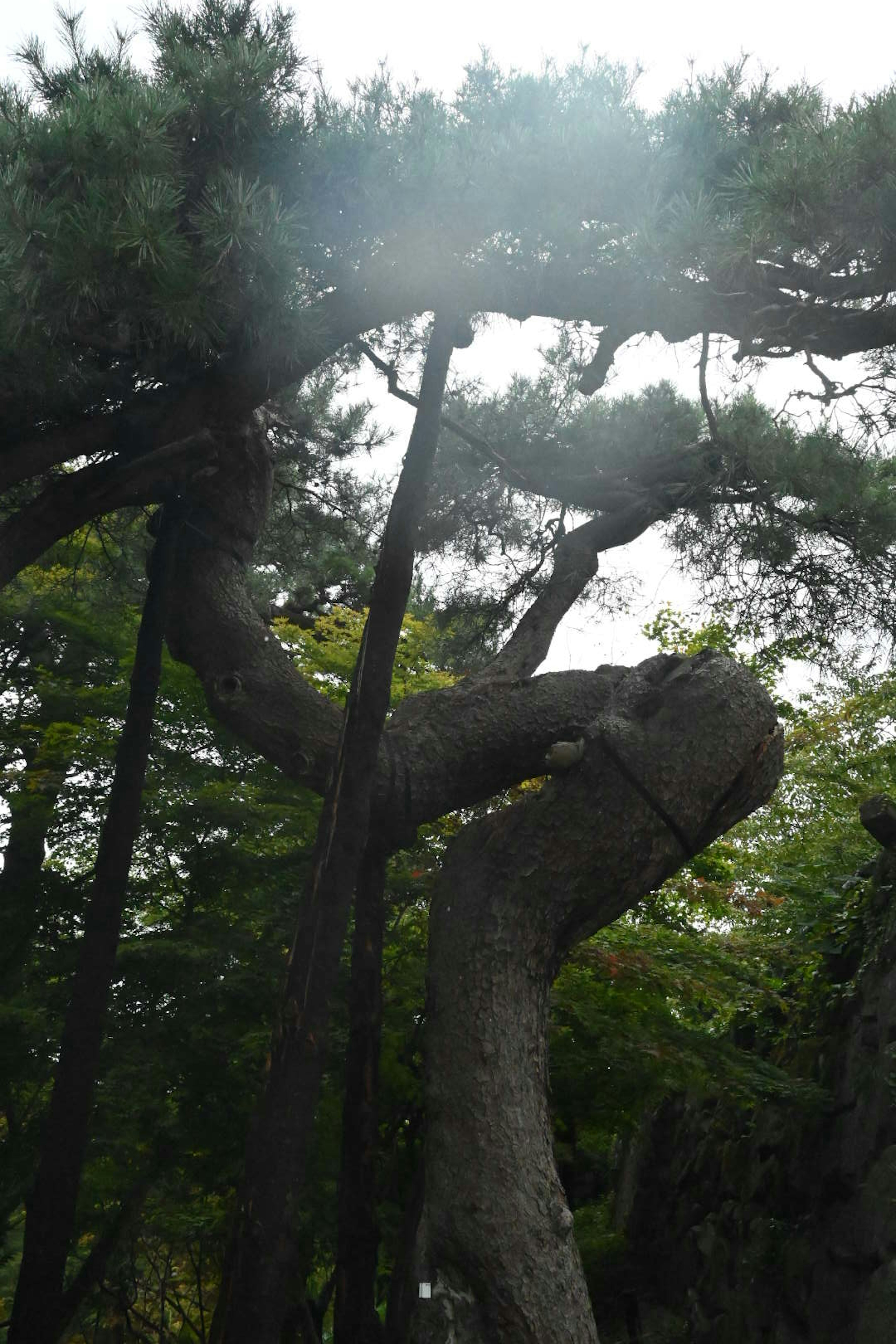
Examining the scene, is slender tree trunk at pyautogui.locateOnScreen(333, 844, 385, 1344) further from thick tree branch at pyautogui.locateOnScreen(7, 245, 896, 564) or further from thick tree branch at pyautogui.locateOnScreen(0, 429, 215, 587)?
thick tree branch at pyautogui.locateOnScreen(7, 245, 896, 564)

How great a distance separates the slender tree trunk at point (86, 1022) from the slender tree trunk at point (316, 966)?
2.84ft

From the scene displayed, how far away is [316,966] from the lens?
4113mm

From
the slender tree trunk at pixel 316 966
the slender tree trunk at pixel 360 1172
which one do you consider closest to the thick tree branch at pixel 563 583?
the slender tree trunk at pixel 316 966

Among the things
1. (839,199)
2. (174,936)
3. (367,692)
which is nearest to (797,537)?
(839,199)

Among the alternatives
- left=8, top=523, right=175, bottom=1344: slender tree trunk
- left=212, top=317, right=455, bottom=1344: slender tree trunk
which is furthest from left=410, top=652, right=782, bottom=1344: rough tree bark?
left=8, top=523, right=175, bottom=1344: slender tree trunk

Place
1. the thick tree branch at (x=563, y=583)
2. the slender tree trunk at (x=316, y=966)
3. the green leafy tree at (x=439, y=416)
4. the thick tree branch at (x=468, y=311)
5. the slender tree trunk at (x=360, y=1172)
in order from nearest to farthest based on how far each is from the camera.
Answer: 1. the slender tree trunk at (x=316, y=966)
2. the green leafy tree at (x=439, y=416)
3. the slender tree trunk at (x=360, y=1172)
4. the thick tree branch at (x=468, y=311)
5. the thick tree branch at (x=563, y=583)

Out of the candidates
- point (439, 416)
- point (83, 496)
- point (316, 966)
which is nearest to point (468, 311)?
point (439, 416)

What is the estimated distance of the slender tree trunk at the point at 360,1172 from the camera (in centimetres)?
466

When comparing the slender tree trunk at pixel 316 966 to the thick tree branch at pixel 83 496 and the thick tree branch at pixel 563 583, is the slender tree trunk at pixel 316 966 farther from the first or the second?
the thick tree branch at pixel 83 496

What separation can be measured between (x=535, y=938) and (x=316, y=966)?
0.96 m

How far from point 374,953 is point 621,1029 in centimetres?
152

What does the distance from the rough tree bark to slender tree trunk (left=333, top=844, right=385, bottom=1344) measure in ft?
2.41

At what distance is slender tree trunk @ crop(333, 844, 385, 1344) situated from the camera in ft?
15.3

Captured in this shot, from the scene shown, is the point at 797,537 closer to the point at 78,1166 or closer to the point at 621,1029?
the point at 621,1029
